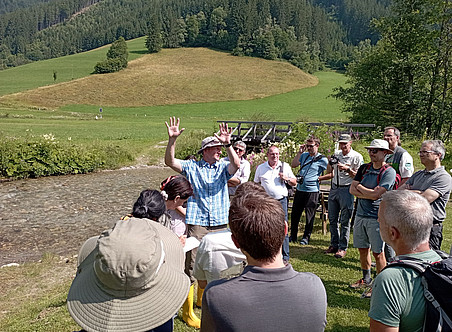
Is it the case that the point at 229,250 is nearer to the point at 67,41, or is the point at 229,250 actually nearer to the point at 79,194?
the point at 79,194

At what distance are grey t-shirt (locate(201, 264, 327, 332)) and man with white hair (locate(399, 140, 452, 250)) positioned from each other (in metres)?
3.17

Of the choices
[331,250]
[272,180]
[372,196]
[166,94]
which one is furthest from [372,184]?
[166,94]

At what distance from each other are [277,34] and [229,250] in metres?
107

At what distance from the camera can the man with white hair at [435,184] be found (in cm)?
453

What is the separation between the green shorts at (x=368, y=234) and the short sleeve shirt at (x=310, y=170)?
225cm

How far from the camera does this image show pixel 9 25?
17525 cm

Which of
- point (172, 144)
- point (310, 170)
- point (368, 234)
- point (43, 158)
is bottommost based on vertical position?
point (43, 158)

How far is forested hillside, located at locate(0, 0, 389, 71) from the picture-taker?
102 meters

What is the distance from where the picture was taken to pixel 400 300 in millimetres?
2174

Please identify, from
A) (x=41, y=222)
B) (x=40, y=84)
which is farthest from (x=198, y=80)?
(x=41, y=222)

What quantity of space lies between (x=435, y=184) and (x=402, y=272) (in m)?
2.75

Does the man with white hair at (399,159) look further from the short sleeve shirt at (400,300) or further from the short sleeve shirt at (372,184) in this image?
the short sleeve shirt at (400,300)

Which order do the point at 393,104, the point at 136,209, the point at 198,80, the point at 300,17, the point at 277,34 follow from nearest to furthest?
the point at 136,209 < the point at 393,104 < the point at 198,80 < the point at 277,34 < the point at 300,17

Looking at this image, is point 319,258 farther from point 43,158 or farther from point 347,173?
point 43,158
